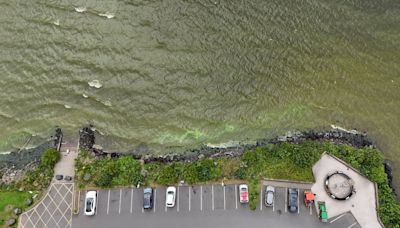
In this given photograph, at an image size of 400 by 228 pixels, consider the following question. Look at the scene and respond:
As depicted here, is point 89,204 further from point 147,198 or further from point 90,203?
point 147,198

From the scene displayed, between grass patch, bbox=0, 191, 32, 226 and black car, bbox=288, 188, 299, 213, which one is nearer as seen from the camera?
black car, bbox=288, 188, 299, 213

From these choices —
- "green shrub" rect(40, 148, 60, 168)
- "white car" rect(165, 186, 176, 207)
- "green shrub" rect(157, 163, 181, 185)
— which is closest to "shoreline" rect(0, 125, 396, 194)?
"green shrub" rect(157, 163, 181, 185)

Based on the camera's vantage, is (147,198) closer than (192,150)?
Yes

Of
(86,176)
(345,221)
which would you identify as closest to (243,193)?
(345,221)

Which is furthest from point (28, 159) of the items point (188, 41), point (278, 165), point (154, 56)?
point (278, 165)

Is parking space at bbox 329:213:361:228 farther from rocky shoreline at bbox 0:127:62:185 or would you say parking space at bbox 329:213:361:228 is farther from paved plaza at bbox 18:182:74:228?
rocky shoreline at bbox 0:127:62:185

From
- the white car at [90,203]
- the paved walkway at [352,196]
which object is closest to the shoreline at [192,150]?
the paved walkway at [352,196]

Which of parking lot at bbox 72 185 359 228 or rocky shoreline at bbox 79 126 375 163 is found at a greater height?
rocky shoreline at bbox 79 126 375 163
